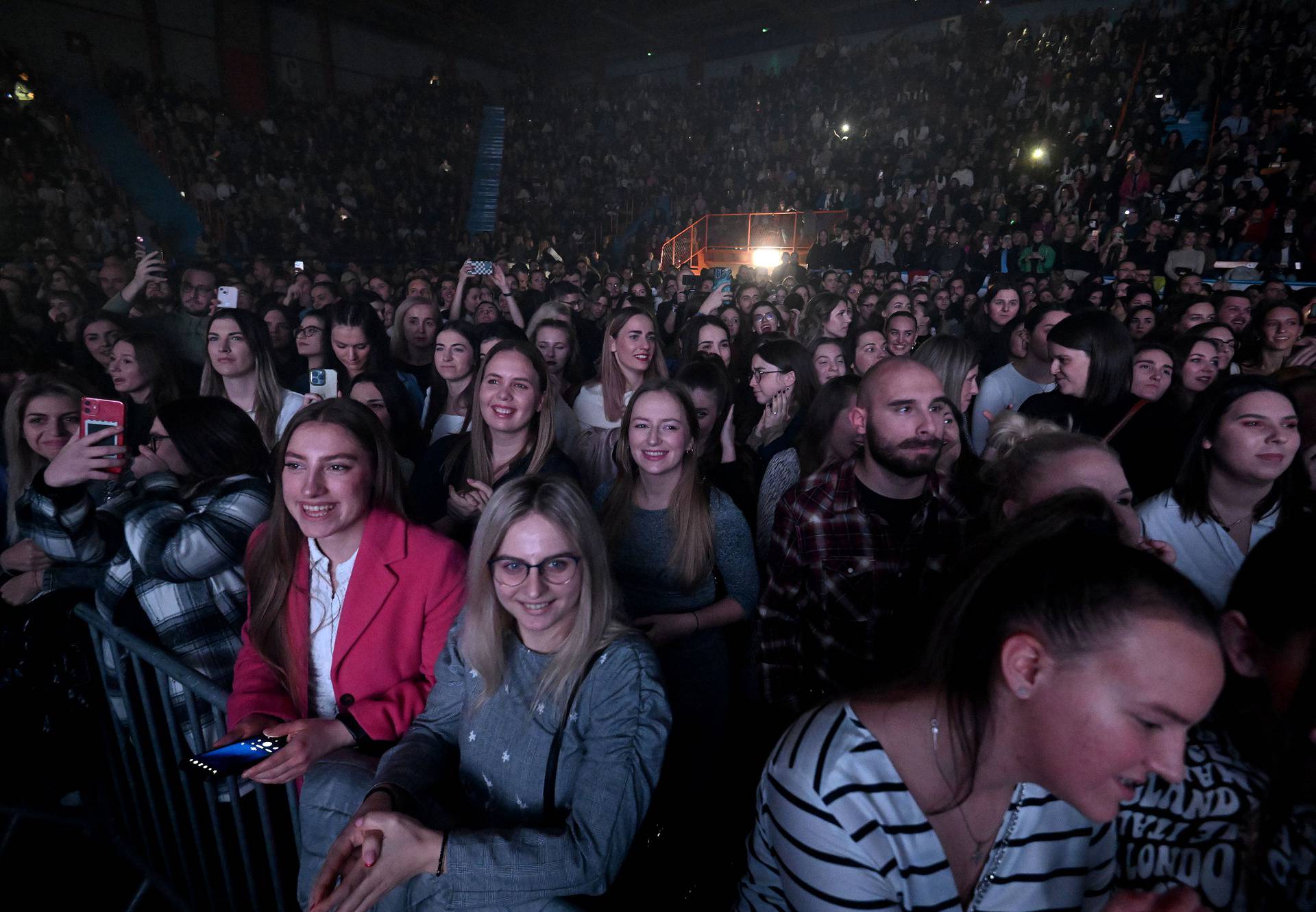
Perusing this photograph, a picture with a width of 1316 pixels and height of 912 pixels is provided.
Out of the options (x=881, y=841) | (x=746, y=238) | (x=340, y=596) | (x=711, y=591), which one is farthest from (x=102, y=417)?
(x=746, y=238)

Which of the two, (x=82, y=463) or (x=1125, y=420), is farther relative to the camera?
(x=1125, y=420)

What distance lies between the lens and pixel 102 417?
242 cm

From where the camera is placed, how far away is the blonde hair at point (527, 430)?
118 inches

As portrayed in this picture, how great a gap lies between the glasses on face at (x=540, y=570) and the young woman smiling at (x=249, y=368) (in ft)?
8.67

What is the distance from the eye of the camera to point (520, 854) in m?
1.53

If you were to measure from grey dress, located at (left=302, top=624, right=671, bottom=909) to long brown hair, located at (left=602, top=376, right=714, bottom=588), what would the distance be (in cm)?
75

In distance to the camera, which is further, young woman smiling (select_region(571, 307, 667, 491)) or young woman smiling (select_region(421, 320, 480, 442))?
young woman smiling (select_region(571, 307, 667, 491))

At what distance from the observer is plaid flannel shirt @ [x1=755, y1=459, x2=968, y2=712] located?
89.5 inches

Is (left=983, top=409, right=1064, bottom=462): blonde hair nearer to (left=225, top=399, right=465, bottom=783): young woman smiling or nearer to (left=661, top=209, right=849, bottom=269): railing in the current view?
(left=225, top=399, right=465, bottom=783): young woman smiling

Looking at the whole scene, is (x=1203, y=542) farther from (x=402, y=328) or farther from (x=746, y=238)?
(x=746, y=238)

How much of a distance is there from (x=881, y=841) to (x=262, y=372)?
Result: 3.98 metres

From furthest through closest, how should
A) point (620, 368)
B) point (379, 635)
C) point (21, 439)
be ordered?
1. point (620, 368)
2. point (21, 439)
3. point (379, 635)

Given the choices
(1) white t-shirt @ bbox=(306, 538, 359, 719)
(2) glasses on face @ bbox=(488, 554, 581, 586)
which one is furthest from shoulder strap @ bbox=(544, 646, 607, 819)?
(1) white t-shirt @ bbox=(306, 538, 359, 719)

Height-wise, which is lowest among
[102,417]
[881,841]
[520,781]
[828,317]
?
[520,781]
